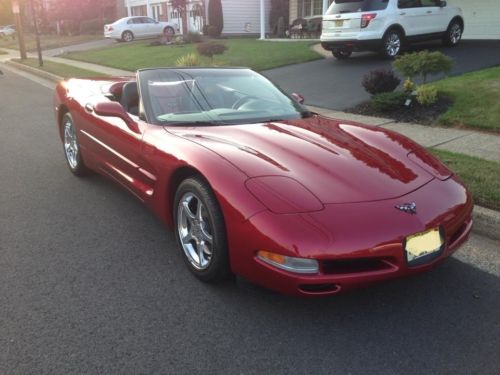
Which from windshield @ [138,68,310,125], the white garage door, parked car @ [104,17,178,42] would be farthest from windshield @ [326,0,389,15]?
parked car @ [104,17,178,42]

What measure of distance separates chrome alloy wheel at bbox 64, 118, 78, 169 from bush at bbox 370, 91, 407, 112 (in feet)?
16.0

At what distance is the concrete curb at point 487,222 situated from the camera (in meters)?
3.81

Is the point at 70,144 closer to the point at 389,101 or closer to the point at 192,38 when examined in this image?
the point at 389,101

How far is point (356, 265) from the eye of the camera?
2.51 meters

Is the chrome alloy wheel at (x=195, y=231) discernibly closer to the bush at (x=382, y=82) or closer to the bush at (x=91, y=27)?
the bush at (x=382, y=82)

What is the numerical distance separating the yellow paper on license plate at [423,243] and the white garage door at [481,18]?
54.7 feet

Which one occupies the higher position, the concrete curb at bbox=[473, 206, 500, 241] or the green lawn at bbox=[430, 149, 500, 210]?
the green lawn at bbox=[430, 149, 500, 210]

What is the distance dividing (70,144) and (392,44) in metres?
9.98

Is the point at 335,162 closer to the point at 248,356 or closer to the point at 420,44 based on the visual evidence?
the point at 248,356

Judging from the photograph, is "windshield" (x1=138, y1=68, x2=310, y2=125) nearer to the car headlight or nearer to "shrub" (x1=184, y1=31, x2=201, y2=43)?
the car headlight

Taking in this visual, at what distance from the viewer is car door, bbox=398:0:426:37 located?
1273cm

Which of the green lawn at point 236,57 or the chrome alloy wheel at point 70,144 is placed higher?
the green lawn at point 236,57

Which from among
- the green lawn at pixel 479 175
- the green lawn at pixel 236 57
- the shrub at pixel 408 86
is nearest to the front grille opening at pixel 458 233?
the green lawn at pixel 479 175

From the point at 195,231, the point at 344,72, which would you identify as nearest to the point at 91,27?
the point at 344,72
